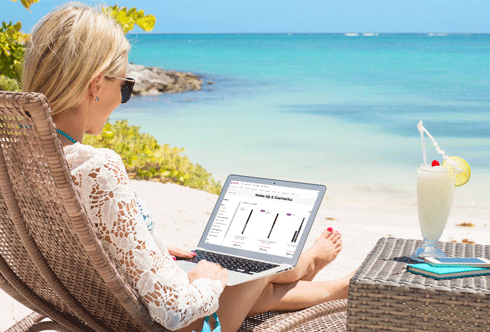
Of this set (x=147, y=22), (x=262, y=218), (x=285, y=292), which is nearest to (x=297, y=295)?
(x=285, y=292)

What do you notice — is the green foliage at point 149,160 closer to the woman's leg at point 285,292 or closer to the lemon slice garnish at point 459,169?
the woman's leg at point 285,292

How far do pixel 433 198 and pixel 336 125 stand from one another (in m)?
12.1

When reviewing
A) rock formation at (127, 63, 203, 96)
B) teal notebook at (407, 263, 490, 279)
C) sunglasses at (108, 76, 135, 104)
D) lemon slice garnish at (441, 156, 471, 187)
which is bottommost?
teal notebook at (407, 263, 490, 279)

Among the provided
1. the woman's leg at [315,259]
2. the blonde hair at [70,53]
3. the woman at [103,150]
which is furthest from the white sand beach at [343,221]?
the blonde hair at [70,53]

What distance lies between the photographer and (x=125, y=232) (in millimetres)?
1396

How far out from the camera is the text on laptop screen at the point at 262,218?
Answer: 2.12 meters

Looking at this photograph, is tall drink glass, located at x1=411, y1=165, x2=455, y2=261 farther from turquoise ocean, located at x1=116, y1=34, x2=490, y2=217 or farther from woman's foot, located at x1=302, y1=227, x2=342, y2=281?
turquoise ocean, located at x1=116, y1=34, x2=490, y2=217

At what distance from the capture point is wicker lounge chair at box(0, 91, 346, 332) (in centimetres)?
127

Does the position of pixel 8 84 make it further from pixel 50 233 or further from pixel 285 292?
pixel 50 233

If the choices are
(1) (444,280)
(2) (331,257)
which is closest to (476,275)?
(1) (444,280)

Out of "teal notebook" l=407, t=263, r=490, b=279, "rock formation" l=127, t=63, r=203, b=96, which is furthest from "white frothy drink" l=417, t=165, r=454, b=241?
"rock formation" l=127, t=63, r=203, b=96

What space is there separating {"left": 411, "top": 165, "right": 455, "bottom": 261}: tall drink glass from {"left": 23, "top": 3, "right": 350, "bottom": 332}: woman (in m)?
0.65

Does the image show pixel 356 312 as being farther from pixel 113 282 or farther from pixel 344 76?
pixel 344 76

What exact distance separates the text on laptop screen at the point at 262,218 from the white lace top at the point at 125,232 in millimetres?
665
